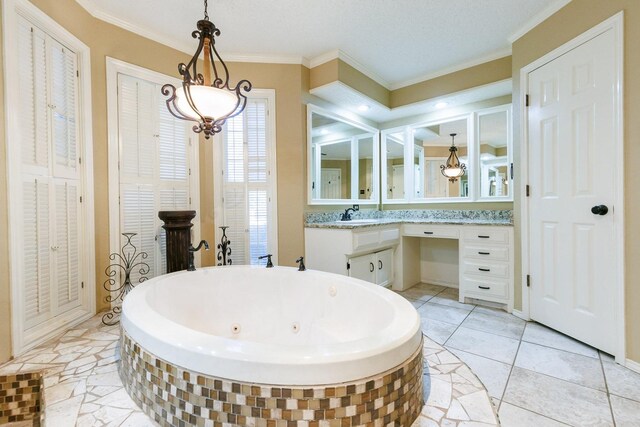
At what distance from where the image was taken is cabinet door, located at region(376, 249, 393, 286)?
3.17 metres

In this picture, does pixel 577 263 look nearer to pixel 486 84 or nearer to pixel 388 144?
pixel 486 84

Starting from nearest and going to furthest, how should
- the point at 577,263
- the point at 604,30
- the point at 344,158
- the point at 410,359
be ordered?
1. the point at 410,359
2. the point at 604,30
3. the point at 577,263
4. the point at 344,158

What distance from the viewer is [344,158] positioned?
147 inches

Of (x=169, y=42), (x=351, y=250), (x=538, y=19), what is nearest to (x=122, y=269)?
(x=351, y=250)

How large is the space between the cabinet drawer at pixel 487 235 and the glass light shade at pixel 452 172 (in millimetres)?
890

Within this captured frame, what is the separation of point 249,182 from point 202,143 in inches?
24.7

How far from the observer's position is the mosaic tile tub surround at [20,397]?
141 centimetres

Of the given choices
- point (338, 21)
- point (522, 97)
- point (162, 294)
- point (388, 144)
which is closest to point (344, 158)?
point (388, 144)

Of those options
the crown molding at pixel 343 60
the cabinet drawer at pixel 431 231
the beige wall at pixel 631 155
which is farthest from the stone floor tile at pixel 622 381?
the crown molding at pixel 343 60

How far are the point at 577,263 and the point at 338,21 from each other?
2.70m

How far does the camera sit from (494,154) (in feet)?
10.6

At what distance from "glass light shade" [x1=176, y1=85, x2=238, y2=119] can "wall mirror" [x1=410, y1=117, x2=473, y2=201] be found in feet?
9.07

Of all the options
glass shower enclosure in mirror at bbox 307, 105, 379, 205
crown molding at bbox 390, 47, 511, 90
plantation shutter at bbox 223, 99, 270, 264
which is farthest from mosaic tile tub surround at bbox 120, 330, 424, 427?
crown molding at bbox 390, 47, 511, 90

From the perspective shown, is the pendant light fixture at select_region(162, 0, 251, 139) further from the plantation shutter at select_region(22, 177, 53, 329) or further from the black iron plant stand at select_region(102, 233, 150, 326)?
the black iron plant stand at select_region(102, 233, 150, 326)
